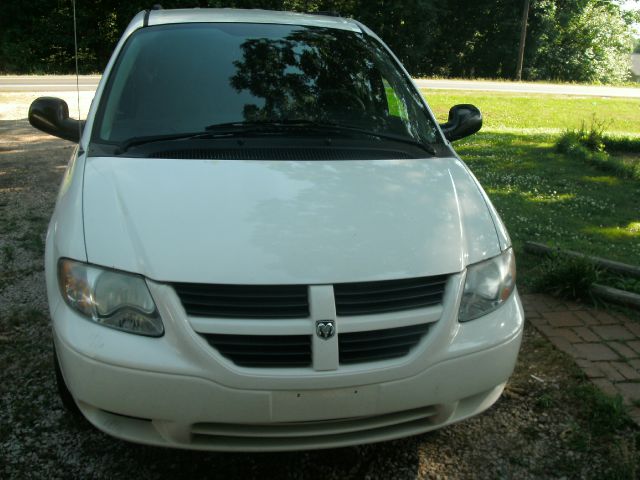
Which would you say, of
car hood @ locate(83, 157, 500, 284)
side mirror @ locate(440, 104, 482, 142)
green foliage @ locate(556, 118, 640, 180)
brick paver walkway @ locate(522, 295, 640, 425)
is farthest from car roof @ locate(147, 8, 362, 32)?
green foliage @ locate(556, 118, 640, 180)

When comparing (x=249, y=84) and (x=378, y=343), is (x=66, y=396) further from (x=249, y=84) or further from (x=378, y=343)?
(x=249, y=84)

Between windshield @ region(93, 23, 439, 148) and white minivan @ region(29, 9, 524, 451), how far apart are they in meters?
0.10

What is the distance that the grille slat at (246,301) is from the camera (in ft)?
6.93

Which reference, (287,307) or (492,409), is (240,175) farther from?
(492,409)

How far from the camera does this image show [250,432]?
2.14 metres

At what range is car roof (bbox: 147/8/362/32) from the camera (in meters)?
3.66

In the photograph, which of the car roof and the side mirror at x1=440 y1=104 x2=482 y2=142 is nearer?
the car roof

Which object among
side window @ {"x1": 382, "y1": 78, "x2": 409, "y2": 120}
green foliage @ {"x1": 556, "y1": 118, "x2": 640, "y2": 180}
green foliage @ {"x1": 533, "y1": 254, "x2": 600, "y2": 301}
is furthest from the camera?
green foliage @ {"x1": 556, "y1": 118, "x2": 640, "y2": 180}

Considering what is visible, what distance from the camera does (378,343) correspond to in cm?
218

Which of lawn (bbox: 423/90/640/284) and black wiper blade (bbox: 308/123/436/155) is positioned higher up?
black wiper blade (bbox: 308/123/436/155)

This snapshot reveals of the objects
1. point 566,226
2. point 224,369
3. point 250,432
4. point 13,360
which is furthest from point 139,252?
point 566,226

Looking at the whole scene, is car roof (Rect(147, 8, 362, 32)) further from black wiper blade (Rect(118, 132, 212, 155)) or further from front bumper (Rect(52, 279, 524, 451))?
front bumper (Rect(52, 279, 524, 451))

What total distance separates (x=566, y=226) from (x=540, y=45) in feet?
113

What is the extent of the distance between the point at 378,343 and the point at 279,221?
57 centimetres
